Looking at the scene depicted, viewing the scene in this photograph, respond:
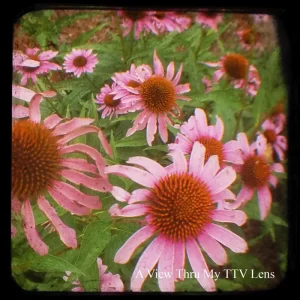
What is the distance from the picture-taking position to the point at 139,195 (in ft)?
1.67

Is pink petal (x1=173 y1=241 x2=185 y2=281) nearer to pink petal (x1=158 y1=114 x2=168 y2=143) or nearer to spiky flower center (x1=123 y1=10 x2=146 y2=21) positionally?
pink petal (x1=158 y1=114 x2=168 y2=143)

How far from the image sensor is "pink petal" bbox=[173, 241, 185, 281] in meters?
0.51

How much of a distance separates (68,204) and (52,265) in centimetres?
8

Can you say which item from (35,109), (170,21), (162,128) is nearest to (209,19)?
(170,21)

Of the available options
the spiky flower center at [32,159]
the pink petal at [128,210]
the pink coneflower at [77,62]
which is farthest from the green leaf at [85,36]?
the pink petal at [128,210]

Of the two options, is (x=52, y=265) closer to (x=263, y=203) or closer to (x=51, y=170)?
(x=51, y=170)

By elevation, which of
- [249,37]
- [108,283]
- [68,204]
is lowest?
[108,283]

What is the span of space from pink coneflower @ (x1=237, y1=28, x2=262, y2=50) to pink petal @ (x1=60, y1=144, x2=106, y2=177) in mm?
244

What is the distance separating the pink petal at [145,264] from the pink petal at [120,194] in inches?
2.6

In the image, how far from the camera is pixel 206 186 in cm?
51

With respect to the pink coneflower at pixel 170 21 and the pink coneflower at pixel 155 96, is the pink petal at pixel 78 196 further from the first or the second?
the pink coneflower at pixel 170 21

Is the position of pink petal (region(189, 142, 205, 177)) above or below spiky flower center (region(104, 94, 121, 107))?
below

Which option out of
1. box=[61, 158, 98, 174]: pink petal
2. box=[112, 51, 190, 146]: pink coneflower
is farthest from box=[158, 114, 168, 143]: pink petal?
box=[61, 158, 98, 174]: pink petal

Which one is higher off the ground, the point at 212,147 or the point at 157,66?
the point at 157,66
